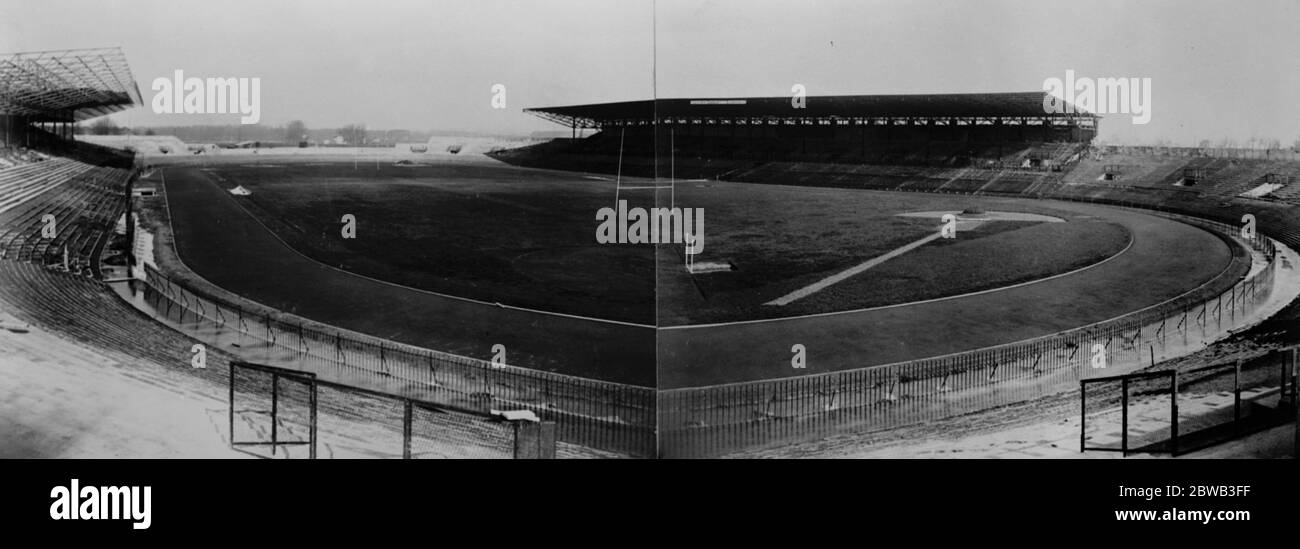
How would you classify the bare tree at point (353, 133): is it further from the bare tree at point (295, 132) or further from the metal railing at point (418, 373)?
the metal railing at point (418, 373)

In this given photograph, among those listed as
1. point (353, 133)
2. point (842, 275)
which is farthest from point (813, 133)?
point (353, 133)

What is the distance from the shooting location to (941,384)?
35.0 ft

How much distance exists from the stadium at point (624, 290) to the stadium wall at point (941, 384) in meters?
0.04

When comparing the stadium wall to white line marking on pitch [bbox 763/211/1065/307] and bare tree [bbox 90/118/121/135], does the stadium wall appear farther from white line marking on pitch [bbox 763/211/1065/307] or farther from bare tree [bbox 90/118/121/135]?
bare tree [bbox 90/118/121/135]

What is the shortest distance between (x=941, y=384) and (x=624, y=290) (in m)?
4.02

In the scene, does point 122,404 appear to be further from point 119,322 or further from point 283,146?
point 283,146

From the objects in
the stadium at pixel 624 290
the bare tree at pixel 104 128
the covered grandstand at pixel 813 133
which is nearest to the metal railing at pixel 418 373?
the stadium at pixel 624 290

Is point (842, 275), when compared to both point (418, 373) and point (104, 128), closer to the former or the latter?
point (418, 373)

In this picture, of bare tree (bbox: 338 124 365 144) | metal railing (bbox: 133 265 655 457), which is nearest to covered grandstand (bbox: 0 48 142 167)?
bare tree (bbox: 338 124 365 144)

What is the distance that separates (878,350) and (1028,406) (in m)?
2.01

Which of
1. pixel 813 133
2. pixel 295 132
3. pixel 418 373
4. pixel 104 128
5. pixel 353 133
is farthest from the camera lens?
pixel 813 133

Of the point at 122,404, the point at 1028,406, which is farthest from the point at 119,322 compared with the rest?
the point at 1028,406

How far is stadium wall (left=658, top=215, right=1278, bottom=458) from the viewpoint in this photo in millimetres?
9422

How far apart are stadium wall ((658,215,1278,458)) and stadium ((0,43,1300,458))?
4 centimetres
